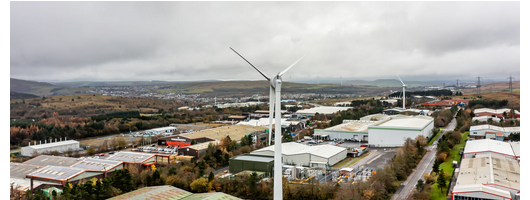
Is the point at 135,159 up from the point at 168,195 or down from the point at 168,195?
up

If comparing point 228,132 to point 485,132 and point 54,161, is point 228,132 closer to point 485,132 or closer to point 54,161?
point 54,161

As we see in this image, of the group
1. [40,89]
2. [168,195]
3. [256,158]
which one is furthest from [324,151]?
[40,89]

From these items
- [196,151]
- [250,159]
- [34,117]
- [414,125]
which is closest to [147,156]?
[196,151]

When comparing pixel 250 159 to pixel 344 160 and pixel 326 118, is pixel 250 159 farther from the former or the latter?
pixel 326 118

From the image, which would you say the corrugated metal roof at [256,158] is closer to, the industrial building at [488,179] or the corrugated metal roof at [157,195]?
the corrugated metal roof at [157,195]

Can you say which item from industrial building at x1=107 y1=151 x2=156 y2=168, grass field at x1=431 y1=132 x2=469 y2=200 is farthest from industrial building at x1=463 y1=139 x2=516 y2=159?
industrial building at x1=107 y1=151 x2=156 y2=168
